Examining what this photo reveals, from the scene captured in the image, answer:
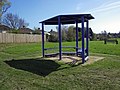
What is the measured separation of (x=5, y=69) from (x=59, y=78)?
322 cm

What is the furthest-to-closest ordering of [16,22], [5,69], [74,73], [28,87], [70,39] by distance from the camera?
[16,22] → [70,39] → [5,69] → [74,73] → [28,87]

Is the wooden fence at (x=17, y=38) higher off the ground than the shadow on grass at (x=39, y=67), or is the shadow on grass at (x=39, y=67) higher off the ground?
the wooden fence at (x=17, y=38)

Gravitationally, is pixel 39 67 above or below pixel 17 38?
below

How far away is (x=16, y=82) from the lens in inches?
276

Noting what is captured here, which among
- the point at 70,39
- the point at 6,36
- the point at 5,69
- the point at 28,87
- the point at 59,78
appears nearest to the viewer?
the point at 28,87

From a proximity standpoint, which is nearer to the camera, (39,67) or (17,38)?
(39,67)

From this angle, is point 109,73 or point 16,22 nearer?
point 109,73

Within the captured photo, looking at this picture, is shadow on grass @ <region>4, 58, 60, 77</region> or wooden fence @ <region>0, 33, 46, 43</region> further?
wooden fence @ <region>0, 33, 46, 43</region>

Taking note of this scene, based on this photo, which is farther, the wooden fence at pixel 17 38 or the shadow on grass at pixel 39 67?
the wooden fence at pixel 17 38

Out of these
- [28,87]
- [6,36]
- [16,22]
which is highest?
[16,22]

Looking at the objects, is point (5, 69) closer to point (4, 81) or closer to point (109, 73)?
point (4, 81)

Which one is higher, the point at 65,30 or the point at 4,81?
the point at 65,30

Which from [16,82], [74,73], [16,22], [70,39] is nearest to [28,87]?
[16,82]

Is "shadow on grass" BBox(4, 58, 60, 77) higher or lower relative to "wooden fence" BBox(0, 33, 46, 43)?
lower
